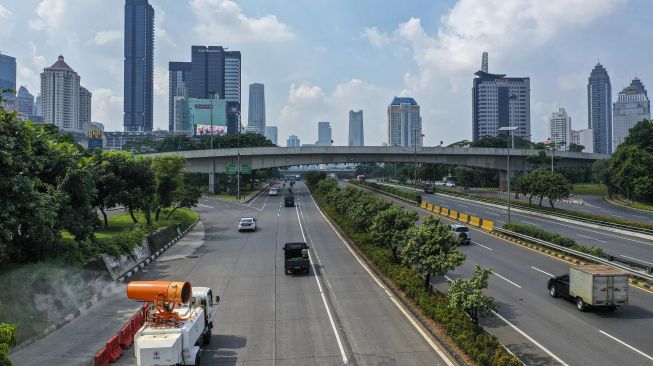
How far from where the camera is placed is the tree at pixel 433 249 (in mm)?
18703

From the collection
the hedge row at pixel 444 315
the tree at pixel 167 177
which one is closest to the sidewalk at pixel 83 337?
the hedge row at pixel 444 315

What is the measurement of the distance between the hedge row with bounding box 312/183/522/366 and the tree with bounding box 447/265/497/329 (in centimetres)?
39

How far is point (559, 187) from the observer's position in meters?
52.3

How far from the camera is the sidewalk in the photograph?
14641 millimetres

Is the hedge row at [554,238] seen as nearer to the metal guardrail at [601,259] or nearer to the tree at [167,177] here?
the metal guardrail at [601,259]

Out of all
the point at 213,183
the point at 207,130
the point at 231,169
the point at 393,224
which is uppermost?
the point at 207,130

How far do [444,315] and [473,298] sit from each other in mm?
1685

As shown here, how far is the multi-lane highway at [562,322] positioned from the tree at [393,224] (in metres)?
3.08

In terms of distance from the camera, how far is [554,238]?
31.3 metres

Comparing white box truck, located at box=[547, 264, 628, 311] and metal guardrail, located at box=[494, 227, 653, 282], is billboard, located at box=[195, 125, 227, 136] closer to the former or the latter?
metal guardrail, located at box=[494, 227, 653, 282]

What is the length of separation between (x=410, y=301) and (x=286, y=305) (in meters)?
5.21

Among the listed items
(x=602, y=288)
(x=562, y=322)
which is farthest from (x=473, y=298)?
(x=602, y=288)

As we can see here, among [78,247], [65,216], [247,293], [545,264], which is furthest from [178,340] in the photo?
[545,264]

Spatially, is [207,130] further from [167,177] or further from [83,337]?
[83,337]
